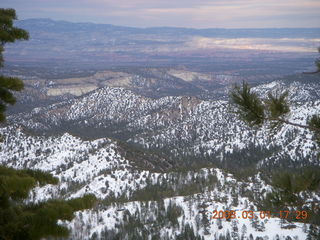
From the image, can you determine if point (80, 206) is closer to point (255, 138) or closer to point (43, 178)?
point (43, 178)

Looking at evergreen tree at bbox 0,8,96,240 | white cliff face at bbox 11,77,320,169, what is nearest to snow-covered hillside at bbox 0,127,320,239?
white cliff face at bbox 11,77,320,169

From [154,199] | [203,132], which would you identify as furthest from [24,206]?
[203,132]

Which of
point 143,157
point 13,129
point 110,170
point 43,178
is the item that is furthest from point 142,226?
point 13,129

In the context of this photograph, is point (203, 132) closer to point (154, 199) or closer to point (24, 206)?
point (154, 199)

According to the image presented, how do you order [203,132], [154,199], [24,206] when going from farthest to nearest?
[203,132] → [154,199] → [24,206]

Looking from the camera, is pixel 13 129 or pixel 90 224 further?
pixel 13 129

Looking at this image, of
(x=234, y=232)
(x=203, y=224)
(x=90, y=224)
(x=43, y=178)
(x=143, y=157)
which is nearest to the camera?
(x=43, y=178)

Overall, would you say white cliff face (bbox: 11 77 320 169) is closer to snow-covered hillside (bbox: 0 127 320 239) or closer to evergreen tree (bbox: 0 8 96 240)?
snow-covered hillside (bbox: 0 127 320 239)

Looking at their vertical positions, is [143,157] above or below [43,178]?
below
